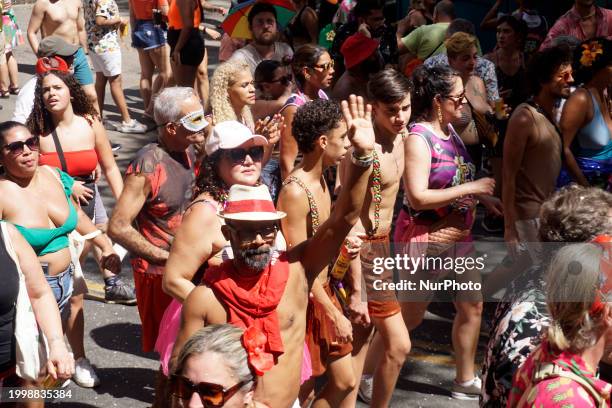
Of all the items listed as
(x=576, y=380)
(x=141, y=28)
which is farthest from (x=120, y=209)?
A: (x=141, y=28)

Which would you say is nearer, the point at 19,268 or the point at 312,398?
the point at 19,268

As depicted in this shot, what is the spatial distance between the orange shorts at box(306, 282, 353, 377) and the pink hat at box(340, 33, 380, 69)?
321 centimetres

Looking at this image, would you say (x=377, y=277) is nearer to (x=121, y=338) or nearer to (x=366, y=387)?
(x=366, y=387)

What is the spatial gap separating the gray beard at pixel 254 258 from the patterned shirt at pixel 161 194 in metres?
1.51

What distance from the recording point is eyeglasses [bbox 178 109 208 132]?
206 inches

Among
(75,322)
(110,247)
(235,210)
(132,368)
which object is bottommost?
(132,368)

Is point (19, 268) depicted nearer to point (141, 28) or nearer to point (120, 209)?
point (120, 209)

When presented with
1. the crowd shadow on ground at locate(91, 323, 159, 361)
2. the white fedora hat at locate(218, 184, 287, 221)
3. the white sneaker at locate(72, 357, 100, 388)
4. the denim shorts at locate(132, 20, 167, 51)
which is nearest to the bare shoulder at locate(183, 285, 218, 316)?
the white fedora hat at locate(218, 184, 287, 221)

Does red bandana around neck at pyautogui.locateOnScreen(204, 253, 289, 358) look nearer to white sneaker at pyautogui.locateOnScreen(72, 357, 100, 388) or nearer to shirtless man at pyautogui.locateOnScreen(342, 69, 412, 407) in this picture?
shirtless man at pyautogui.locateOnScreen(342, 69, 412, 407)

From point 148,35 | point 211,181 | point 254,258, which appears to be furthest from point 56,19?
point 254,258

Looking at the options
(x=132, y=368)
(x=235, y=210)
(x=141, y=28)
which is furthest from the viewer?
(x=141, y=28)

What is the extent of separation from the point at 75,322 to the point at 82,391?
42 cm

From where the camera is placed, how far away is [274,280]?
388 cm

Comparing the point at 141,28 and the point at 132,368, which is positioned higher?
the point at 141,28
